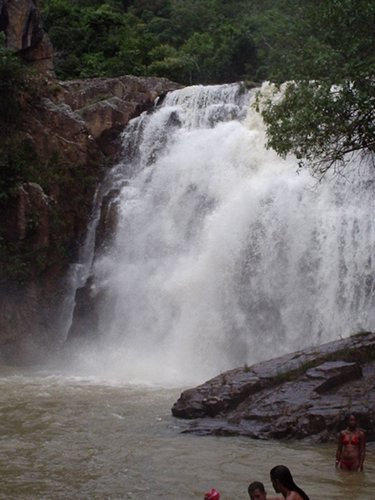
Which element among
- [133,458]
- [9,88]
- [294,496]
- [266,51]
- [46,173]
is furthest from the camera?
[266,51]

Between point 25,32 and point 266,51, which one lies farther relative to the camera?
point 266,51

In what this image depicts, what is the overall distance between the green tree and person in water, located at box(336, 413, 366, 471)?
200 inches

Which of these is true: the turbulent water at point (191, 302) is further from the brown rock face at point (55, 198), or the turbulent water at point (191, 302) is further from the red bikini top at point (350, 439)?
the brown rock face at point (55, 198)

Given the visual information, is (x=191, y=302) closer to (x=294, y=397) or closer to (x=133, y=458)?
(x=294, y=397)

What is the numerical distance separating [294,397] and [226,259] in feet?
29.0

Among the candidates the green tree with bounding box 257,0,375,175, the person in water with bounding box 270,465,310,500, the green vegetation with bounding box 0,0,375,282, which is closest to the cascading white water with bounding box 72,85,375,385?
the green vegetation with bounding box 0,0,375,282

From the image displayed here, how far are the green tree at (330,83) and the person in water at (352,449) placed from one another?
200 inches

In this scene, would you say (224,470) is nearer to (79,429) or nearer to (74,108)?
Answer: (79,429)

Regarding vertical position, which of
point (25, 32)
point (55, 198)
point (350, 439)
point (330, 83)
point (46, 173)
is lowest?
point (350, 439)

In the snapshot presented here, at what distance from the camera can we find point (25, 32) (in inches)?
1149

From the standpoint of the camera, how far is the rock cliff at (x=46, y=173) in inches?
903

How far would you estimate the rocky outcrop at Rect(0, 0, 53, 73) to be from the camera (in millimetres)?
28875

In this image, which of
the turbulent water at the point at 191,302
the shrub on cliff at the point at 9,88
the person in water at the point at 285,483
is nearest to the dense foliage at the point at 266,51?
the turbulent water at the point at 191,302

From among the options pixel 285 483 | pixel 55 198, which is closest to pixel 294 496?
pixel 285 483
